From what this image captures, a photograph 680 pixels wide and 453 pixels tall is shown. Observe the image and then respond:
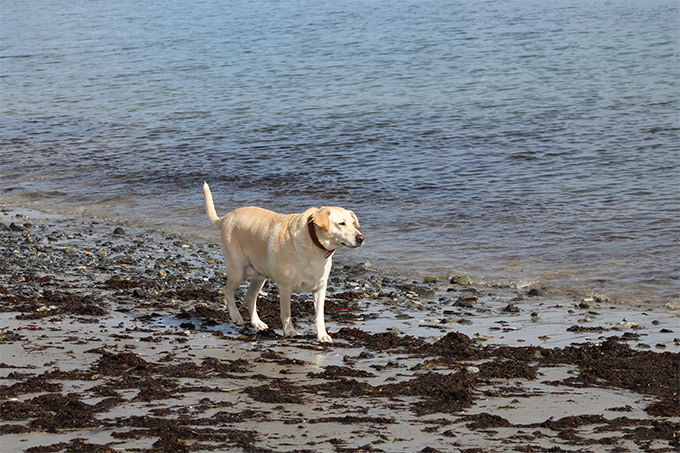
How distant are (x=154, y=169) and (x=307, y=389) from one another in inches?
484

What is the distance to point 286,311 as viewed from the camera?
8.02m

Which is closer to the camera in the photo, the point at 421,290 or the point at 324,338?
the point at 324,338

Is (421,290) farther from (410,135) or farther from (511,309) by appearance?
(410,135)

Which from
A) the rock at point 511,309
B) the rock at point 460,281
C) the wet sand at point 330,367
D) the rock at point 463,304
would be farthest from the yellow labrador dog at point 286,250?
the rock at point 460,281

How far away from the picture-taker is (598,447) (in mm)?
5223

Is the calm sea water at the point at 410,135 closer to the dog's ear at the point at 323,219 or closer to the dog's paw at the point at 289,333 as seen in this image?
the dog's paw at the point at 289,333

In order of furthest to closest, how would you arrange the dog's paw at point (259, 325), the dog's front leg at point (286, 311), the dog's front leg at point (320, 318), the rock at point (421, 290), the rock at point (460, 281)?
the rock at point (460, 281) < the rock at point (421, 290) < the dog's paw at point (259, 325) < the dog's front leg at point (286, 311) < the dog's front leg at point (320, 318)

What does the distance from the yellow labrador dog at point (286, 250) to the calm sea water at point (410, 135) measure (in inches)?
125

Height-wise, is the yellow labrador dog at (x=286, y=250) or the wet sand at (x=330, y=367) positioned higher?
the yellow labrador dog at (x=286, y=250)

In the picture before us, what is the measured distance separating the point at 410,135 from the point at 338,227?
40.4 ft

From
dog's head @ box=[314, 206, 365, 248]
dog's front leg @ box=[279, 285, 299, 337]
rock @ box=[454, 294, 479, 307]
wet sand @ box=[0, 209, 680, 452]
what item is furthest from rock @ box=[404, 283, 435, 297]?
dog's head @ box=[314, 206, 365, 248]

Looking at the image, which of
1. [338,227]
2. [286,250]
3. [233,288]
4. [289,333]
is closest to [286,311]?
[289,333]

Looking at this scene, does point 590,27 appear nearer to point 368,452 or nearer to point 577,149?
point 577,149

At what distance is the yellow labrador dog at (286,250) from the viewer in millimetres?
7566
